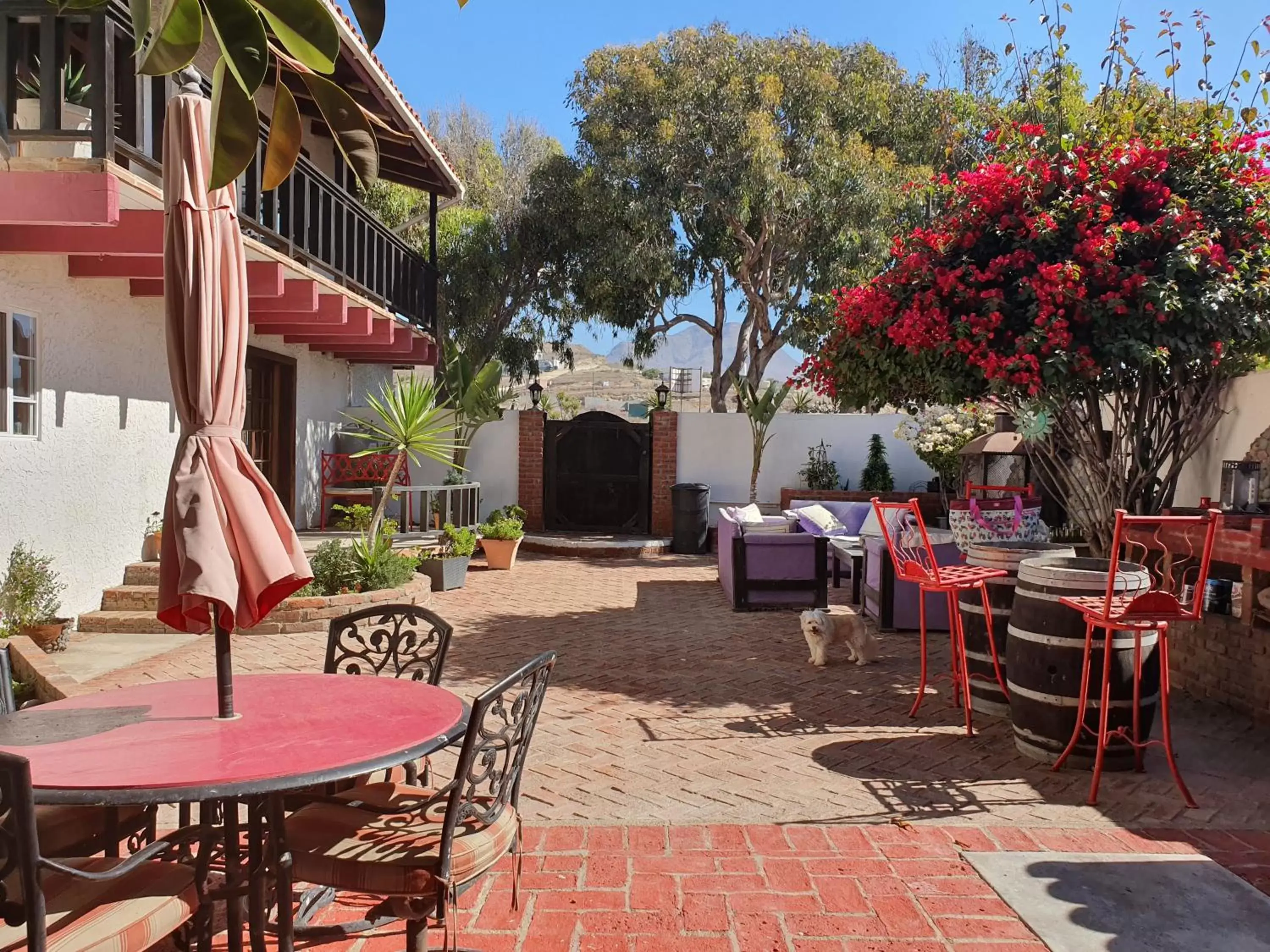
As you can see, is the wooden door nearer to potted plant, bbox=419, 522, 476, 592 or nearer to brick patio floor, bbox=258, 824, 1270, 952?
potted plant, bbox=419, 522, 476, 592

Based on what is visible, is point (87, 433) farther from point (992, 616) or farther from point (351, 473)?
point (992, 616)

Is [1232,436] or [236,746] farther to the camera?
[1232,436]

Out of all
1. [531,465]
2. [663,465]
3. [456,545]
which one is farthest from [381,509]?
[663,465]

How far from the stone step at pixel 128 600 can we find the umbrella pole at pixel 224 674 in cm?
564

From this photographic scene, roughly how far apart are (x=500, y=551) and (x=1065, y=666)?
844 cm

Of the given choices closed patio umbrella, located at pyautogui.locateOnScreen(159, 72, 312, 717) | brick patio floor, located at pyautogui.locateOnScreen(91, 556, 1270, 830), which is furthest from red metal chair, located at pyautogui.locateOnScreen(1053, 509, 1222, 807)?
closed patio umbrella, located at pyautogui.locateOnScreen(159, 72, 312, 717)

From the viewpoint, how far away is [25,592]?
21.2 ft

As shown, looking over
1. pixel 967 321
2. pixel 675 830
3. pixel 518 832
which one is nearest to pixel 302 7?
pixel 518 832

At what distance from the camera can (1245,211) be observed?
571cm

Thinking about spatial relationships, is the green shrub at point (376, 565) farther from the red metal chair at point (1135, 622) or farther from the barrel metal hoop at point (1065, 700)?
the red metal chair at point (1135, 622)

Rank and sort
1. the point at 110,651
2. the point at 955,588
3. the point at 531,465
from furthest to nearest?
the point at 531,465 < the point at 110,651 < the point at 955,588

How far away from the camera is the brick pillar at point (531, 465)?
604 inches

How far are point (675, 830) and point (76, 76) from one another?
737cm

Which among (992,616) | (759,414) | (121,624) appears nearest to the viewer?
(992,616)
